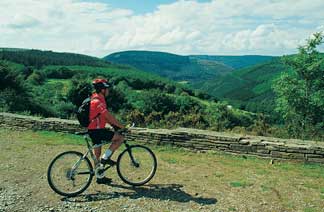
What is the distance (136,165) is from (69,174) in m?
1.28

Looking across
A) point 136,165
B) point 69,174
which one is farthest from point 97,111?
point 136,165

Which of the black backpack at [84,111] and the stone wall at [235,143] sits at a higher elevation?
the black backpack at [84,111]

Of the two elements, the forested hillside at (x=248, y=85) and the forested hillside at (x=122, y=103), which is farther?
the forested hillside at (x=248, y=85)

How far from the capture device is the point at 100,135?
647 cm

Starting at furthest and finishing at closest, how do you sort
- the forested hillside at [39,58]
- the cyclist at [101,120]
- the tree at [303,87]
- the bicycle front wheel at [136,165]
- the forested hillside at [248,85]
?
the forested hillside at [248,85] → the forested hillside at [39,58] → the tree at [303,87] → the bicycle front wheel at [136,165] → the cyclist at [101,120]

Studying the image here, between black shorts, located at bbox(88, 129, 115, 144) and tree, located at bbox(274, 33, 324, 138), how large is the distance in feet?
76.4

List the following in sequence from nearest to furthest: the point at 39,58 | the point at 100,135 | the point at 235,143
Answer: the point at 100,135, the point at 235,143, the point at 39,58

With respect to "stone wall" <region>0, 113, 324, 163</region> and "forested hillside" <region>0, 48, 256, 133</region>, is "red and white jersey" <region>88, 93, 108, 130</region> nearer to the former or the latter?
"forested hillside" <region>0, 48, 256, 133</region>

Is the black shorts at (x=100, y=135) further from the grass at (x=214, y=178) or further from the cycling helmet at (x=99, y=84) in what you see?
the grass at (x=214, y=178)

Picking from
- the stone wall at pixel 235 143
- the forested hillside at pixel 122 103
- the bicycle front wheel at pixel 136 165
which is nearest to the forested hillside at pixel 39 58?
the forested hillside at pixel 122 103

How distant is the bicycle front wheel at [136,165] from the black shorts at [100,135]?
0.43m

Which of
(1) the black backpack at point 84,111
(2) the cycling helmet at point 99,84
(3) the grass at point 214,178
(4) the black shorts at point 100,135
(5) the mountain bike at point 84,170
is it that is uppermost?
(2) the cycling helmet at point 99,84

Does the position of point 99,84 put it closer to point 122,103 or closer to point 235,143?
point 235,143

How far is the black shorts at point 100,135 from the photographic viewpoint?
643 centimetres
